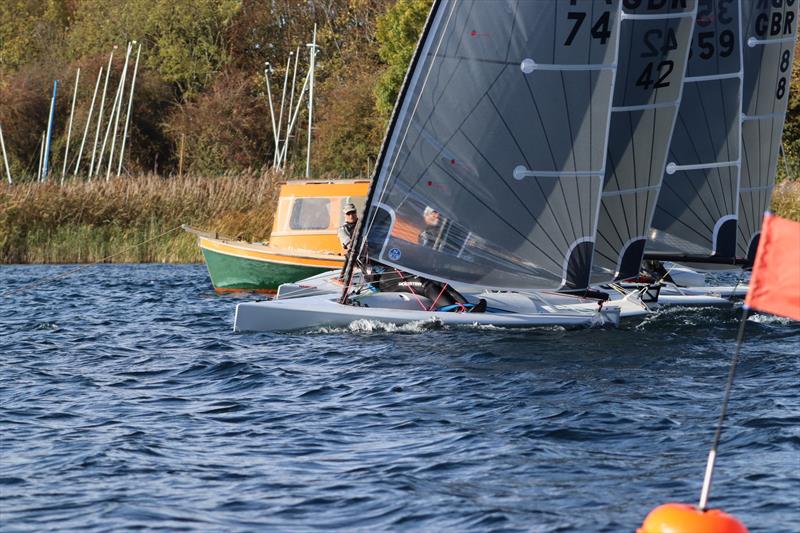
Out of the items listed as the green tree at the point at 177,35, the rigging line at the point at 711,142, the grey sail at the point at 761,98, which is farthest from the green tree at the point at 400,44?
the rigging line at the point at 711,142

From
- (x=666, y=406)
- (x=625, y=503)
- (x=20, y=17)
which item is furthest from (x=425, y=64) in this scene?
(x=20, y=17)

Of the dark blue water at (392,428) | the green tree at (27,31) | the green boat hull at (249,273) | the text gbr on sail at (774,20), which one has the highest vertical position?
the green tree at (27,31)

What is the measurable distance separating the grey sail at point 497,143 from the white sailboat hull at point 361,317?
521 mm

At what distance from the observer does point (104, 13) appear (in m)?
55.4

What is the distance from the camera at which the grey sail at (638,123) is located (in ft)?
55.2

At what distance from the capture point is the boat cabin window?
23.7 metres

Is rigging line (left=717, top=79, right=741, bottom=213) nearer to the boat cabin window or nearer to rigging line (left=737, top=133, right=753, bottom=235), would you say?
rigging line (left=737, top=133, right=753, bottom=235)

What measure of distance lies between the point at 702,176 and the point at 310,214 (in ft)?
23.4

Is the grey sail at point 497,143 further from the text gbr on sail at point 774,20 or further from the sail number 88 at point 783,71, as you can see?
the sail number 88 at point 783,71

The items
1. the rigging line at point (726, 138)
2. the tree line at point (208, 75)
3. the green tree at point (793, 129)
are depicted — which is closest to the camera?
the rigging line at point (726, 138)

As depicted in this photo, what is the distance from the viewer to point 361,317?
15.5m

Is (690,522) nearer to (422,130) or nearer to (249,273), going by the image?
(422,130)

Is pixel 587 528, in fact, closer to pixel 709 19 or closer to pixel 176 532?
pixel 176 532

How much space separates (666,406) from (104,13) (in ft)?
157
